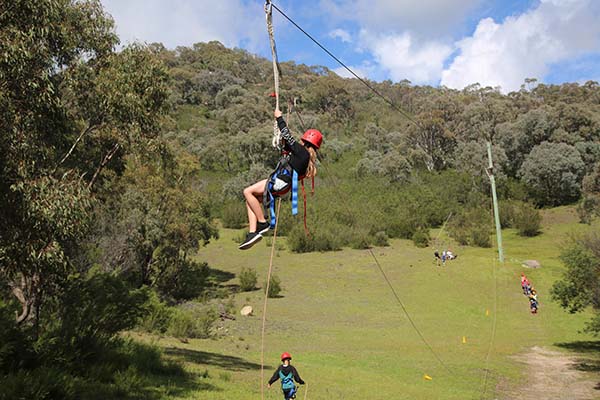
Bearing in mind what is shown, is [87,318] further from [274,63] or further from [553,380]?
[553,380]

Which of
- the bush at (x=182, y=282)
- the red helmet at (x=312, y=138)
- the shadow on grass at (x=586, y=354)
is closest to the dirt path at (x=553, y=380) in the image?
the shadow on grass at (x=586, y=354)

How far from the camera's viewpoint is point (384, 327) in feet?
76.5

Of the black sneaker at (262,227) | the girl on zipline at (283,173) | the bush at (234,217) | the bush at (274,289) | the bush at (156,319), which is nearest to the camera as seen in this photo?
the girl on zipline at (283,173)

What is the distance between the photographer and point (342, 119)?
87125 mm

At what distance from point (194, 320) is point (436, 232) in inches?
1340

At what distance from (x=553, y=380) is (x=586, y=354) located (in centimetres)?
439

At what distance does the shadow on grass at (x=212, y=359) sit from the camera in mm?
14120

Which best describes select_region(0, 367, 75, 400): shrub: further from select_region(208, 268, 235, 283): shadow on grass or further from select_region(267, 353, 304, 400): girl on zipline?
select_region(208, 268, 235, 283): shadow on grass

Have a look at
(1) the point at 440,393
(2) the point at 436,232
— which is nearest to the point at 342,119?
(2) the point at 436,232

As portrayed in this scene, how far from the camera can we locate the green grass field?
44.7 ft

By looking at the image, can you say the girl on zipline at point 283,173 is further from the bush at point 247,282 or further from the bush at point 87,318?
the bush at point 247,282

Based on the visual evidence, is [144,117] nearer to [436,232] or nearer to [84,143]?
[84,143]

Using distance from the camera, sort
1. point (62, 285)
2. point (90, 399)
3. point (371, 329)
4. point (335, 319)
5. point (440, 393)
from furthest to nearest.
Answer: point (335, 319) < point (371, 329) < point (440, 393) < point (62, 285) < point (90, 399)

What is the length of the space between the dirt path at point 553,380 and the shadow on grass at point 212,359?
7.15 m
